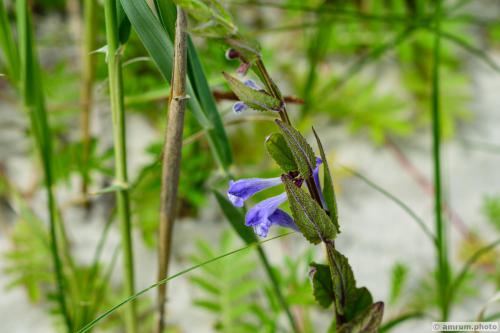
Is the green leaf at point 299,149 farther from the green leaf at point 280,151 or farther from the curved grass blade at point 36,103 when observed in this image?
the curved grass blade at point 36,103

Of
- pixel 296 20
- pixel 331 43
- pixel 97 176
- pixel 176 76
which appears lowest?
pixel 176 76

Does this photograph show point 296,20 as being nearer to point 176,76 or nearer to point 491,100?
point 491,100

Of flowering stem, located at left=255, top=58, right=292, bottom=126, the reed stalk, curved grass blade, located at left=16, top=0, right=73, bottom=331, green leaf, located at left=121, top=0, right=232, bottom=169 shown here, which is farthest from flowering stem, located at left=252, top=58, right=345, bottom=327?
the reed stalk

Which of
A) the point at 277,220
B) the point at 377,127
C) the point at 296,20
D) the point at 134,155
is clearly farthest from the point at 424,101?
the point at 277,220

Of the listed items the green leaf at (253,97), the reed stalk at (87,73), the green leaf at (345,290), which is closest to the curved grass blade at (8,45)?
the reed stalk at (87,73)

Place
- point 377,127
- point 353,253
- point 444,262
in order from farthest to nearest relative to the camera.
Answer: point 377,127 → point 353,253 → point 444,262

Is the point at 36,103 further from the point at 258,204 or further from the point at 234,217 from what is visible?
the point at 258,204
